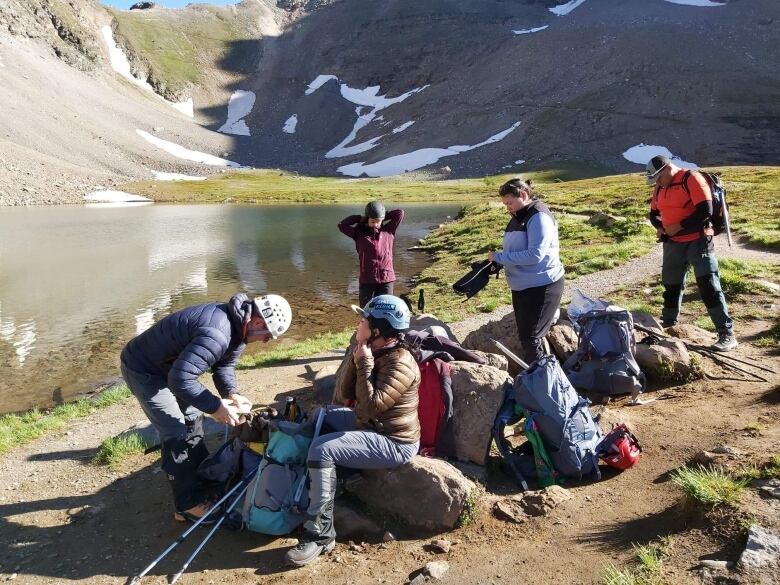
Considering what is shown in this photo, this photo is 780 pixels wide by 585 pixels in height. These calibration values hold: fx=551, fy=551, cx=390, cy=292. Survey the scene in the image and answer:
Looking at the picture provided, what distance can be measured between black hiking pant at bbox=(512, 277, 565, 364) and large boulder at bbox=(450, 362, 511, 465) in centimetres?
98

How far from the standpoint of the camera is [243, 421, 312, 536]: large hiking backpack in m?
5.57

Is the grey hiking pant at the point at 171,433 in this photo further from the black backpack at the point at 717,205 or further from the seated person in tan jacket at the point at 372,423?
the black backpack at the point at 717,205

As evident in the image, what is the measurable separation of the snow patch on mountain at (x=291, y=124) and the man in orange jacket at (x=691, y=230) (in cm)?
15844

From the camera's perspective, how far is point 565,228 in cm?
2889

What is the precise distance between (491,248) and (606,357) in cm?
1909

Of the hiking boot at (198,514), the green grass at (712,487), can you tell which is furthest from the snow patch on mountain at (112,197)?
the green grass at (712,487)

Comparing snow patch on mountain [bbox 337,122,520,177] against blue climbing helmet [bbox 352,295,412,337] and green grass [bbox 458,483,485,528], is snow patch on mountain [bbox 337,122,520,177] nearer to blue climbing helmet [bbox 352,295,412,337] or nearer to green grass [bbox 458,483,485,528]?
blue climbing helmet [bbox 352,295,412,337]

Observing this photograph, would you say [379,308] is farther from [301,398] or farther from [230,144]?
[230,144]

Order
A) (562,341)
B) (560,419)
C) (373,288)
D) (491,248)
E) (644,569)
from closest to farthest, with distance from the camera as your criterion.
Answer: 1. (644,569)
2. (560,419)
3. (562,341)
4. (373,288)
5. (491,248)

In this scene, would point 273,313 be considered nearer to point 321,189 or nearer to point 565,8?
point 321,189

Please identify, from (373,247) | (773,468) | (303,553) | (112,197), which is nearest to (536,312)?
(773,468)

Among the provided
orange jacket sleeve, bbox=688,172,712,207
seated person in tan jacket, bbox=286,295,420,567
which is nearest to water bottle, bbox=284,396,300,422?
seated person in tan jacket, bbox=286,295,420,567

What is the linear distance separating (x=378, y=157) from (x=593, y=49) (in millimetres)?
57500

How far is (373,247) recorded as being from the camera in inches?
417
